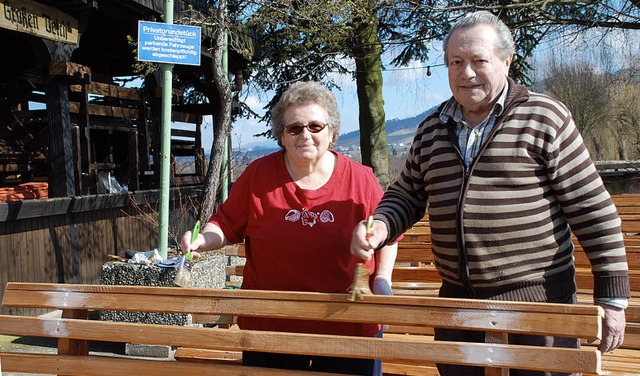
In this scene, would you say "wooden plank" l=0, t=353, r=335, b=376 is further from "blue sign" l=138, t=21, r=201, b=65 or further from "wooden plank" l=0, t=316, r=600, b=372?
"blue sign" l=138, t=21, r=201, b=65

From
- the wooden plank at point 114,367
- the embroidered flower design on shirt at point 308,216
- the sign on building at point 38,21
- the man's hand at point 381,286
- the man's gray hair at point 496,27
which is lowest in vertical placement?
the wooden plank at point 114,367

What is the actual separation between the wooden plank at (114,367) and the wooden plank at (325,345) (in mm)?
86

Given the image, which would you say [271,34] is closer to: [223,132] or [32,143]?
[32,143]

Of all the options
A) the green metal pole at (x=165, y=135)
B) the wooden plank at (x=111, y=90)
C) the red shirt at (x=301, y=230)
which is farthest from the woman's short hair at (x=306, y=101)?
the wooden plank at (x=111, y=90)

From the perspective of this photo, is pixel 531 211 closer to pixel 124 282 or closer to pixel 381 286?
pixel 381 286

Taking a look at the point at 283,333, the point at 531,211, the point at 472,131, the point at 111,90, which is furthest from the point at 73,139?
the point at 531,211

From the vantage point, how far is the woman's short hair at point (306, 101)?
2686mm

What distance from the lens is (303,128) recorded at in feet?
8.71

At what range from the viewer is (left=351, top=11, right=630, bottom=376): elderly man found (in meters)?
2.12

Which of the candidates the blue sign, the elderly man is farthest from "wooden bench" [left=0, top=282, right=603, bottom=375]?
the blue sign

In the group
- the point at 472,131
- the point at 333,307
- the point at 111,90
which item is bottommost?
the point at 333,307

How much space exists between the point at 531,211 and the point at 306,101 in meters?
0.99

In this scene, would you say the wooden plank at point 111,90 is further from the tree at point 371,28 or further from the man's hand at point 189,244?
the man's hand at point 189,244

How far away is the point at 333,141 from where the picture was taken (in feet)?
9.36
